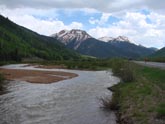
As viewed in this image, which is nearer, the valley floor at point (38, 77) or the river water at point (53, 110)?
the river water at point (53, 110)

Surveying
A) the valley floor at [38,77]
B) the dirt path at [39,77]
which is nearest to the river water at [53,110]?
the dirt path at [39,77]

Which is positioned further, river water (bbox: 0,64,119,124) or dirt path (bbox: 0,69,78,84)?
dirt path (bbox: 0,69,78,84)

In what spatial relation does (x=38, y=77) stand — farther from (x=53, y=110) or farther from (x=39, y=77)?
(x=53, y=110)

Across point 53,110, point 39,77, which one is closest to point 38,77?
point 39,77

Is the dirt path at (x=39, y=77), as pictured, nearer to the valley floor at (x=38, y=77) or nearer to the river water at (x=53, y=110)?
the valley floor at (x=38, y=77)

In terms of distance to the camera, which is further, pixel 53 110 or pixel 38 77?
pixel 38 77

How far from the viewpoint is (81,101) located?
36.7 meters

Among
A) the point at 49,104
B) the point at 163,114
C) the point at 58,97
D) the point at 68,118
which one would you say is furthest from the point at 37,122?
the point at 58,97

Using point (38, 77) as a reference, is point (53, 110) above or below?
below

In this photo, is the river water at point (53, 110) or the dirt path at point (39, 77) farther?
the dirt path at point (39, 77)

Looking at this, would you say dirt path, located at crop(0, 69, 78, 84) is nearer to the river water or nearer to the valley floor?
the valley floor

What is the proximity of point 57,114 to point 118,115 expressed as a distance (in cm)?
624

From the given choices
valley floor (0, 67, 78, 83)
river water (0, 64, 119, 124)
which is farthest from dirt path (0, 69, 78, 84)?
river water (0, 64, 119, 124)

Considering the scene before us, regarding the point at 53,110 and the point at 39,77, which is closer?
the point at 53,110
